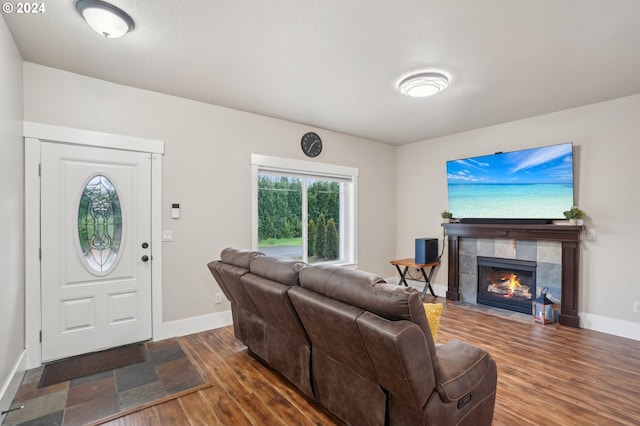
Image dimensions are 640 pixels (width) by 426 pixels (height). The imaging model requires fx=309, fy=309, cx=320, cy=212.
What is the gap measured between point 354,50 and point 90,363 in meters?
3.65

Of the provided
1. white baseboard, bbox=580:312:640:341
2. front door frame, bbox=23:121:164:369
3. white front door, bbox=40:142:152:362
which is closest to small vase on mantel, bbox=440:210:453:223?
white baseboard, bbox=580:312:640:341

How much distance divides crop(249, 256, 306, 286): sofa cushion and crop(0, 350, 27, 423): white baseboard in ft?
5.99

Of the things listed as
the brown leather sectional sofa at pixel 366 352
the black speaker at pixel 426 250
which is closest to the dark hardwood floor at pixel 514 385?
the brown leather sectional sofa at pixel 366 352

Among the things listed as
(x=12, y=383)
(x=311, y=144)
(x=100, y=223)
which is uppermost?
(x=311, y=144)

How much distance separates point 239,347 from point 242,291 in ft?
3.05

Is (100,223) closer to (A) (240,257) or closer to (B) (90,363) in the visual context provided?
(B) (90,363)

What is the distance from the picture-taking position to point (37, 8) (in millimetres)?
2074

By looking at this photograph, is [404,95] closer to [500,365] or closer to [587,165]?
[587,165]

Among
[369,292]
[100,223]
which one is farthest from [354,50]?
[100,223]

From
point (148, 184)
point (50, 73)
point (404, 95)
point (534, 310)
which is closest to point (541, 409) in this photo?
point (534, 310)

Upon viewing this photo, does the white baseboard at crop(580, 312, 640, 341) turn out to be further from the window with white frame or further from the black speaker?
the window with white frame

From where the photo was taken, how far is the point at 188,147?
12.0 ft

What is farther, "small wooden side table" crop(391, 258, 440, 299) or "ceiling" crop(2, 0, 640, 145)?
"small wooden side table" crop(391, 258, 440, 299)

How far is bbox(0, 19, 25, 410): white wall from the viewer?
2156 millimetres
